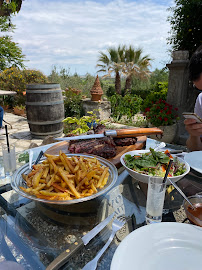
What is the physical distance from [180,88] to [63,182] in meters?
4.87

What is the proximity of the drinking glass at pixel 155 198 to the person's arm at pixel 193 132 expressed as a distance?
52.4 inches

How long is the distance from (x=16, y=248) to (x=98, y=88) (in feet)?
21.8

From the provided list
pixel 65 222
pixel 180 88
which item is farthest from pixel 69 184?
pixel 180 88

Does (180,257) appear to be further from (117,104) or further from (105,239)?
(117,104)

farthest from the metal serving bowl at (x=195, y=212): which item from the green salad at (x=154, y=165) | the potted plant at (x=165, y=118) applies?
the potted plant at (x=165, y=118)

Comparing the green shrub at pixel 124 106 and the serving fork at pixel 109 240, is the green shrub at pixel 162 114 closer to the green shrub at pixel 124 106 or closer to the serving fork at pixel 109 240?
the green shrub at pixel 124 106

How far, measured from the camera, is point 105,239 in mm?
958

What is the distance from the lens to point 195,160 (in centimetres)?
165

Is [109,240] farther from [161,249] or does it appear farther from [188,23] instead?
[188,23]

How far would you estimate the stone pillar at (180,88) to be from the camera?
4.91 m

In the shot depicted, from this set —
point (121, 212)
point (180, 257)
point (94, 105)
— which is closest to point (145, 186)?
point (121, 212)

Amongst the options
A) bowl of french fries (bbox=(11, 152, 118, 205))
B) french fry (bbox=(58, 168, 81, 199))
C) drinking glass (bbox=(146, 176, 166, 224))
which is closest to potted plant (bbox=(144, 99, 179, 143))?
bowl of french fries (bbox=(11, 152, 118, 205))

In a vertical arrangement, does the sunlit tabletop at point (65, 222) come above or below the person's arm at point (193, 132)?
below

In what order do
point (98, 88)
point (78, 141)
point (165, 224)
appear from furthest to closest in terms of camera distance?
1. point (98, 88)
2. point (78, 141)
3. point (165, 224)
